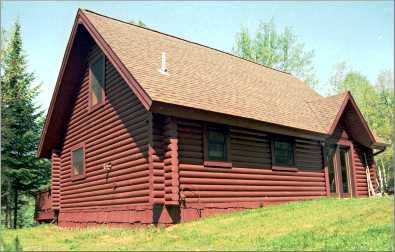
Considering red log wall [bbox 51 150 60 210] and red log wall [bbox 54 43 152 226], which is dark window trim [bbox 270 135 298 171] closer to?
red log wall [bbox 54 43 152 226]

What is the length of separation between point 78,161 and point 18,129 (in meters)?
13.1

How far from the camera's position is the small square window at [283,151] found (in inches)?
709

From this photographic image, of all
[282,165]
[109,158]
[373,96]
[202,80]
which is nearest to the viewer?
[109,158]

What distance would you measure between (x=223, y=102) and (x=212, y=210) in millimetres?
3909

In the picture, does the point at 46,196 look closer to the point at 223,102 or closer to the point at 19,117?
the point at 19,117

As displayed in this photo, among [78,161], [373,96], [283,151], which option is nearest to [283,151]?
[283,151]

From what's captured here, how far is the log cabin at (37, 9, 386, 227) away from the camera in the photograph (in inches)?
550

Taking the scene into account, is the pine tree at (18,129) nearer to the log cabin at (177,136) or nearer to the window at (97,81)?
the log cabin at (177,136)

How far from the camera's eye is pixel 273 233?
415 inches

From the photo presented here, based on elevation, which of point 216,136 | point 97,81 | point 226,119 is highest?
point 97,81

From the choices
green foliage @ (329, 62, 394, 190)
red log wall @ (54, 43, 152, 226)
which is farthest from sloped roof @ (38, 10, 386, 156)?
green foliage @ (329, 62, 394, 190)

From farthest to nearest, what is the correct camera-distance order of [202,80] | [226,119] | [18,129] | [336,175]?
[18,129]
[336,175]
[202,80]
[226,119]

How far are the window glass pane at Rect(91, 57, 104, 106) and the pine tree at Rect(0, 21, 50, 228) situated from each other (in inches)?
472

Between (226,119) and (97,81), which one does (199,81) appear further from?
(97,81)
